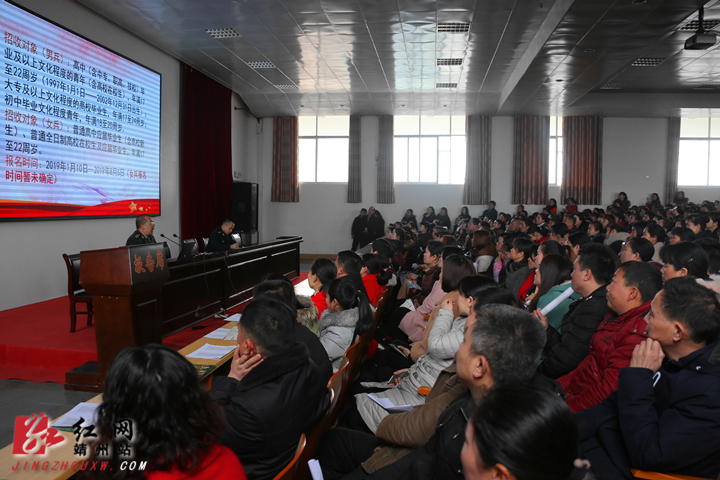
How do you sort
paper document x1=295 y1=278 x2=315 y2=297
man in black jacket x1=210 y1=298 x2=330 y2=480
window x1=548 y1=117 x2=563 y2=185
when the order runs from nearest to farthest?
man in black jacket x1=210 y1=298 x2=330 y2=480, paper document x1=295 y1=278 x2=315 y2=297, window x1=548 y1=117 x2=563 y2=185

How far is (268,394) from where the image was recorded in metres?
1.41

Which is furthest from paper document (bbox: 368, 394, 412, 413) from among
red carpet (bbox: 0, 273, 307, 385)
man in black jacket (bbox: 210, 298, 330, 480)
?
red carpet (bbox: 0, 273, 307, 385)

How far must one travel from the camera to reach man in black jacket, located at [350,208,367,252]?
459 inches

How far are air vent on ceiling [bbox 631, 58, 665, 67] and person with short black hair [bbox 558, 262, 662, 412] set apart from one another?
732cm

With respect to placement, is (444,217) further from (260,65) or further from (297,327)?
(297,327)

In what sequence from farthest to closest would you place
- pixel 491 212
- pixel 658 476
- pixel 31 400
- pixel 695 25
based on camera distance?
1. pixel 491 212
2. pixel 695 25
3. pixel 31 400
4. pixel 658 476

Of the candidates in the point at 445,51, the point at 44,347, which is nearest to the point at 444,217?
the point at 445,51

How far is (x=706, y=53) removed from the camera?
721cm

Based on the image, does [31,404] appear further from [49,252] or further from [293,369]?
[49,252]

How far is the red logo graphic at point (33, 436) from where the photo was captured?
4.38 feet

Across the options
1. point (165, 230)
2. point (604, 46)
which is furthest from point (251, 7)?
point (604, 46)

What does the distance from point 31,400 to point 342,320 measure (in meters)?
2.21

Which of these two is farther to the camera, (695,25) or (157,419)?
(695,25)

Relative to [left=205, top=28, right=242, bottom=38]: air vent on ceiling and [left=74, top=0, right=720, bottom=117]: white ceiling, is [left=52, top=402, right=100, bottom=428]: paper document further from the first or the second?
[left=205, top=28, right=242, bottom=38]: air vent on ceiling
